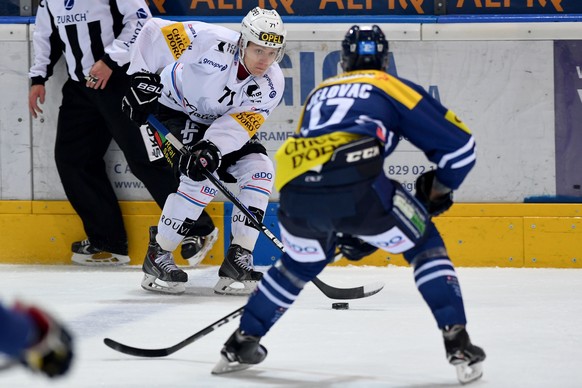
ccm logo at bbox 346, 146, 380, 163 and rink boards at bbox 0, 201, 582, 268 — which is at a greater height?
ccm logo at bbox 346, 146, 380, 163

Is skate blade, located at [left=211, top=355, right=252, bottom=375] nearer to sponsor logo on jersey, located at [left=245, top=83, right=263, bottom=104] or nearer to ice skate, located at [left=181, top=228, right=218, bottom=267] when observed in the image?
sponsor logo on jersey, located at [left=245, top=83, right=263, bottom=104]

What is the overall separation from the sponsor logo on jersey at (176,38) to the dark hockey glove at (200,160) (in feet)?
2.02

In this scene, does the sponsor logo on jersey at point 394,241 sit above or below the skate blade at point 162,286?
above

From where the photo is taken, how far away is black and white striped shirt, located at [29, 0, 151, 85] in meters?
5.57

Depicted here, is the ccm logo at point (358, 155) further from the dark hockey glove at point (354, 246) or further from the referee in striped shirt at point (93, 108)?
the referee in striped shirt at point (93, 108)

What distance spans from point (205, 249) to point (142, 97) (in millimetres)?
854

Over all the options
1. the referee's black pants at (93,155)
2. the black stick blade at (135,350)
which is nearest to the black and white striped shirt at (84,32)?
the referee's black pants at (93,155)

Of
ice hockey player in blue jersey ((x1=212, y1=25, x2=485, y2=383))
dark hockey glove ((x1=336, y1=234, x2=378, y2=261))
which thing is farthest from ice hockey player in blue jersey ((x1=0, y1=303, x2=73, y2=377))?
dark hockey glove ((x1=336, y1=234, x2=378, y2=261))

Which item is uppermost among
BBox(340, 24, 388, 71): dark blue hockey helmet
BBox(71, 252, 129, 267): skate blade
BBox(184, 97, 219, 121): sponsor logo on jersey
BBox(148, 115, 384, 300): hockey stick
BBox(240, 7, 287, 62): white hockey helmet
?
BBox(340, 24, 388, 71): dark blue hockey helmet

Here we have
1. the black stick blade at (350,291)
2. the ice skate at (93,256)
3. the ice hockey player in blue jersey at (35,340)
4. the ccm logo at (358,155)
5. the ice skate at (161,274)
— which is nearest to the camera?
the ice hockey player in blue jersey at (35,340)

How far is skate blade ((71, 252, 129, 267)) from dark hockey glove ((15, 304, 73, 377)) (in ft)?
12.5

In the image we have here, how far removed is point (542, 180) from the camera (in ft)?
18.3

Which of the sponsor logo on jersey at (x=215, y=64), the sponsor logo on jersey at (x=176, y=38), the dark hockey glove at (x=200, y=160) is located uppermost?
the sponsor logo on jersey at (x=176, y=38)

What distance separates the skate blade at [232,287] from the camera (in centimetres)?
498
